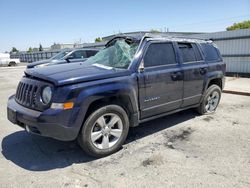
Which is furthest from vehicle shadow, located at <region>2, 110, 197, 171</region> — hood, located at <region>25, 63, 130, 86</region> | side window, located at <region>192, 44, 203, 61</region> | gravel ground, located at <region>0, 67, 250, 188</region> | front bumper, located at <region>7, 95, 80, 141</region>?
side window, located at <region>192, 44, 203, 61</region>

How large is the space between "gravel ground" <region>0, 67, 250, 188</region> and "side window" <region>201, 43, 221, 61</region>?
1.64 meters

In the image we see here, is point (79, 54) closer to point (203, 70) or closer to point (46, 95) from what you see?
point (203, 70)

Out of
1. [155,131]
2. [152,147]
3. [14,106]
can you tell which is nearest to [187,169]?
[152,147]

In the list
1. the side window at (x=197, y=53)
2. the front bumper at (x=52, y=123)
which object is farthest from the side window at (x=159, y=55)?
the front bumper at (x=52, y=123)

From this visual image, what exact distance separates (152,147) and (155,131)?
0.80 meters

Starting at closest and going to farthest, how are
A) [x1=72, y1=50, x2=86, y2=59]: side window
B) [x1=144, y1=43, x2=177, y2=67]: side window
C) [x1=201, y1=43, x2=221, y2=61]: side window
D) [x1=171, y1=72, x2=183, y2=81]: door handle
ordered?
[x1=144, y1=43, x2=177, y2=67]: side window
[x1=171, y1=72, x2=183, y2=81]: door handle
[x1=201, y1=43, x2=221, y2=61]: side window
[x1=72, y1=50, x2=86, y2=59]: side window

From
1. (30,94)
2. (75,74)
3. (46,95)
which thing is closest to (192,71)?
(75,74)

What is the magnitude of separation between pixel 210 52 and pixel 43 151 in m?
4.43

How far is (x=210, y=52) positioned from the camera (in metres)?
5.84

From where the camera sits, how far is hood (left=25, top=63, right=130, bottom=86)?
3.40 meters

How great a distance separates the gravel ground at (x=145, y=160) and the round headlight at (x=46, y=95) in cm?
97

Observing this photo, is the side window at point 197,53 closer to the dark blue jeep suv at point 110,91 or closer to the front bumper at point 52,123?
the dark blue jeep suv at point 110,91

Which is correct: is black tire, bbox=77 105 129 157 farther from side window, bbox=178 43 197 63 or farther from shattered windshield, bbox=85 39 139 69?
side window, bbox=178 43 197 63

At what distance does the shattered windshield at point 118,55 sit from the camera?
421 centimetres
